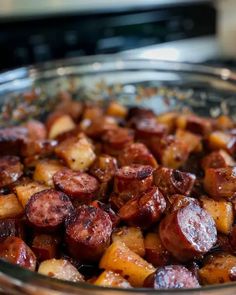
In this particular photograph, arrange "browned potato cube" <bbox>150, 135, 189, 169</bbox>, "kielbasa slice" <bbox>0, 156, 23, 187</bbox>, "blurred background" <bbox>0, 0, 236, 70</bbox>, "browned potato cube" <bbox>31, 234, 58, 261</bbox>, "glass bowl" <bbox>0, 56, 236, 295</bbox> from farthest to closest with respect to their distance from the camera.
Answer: "blurred background" <bbox>0, 0, 236, 70</bbox>
"glass bowl" <bbox>0, 56, 236, 295</bbox>
"browned potato cube" <bbox>150, 135, 189, 169</bbox>
"kielbasa slice" <bbox>0, 156, 23, 187</bbox>
"browned potato cube" <bbox>31, 234, 58, 261</bbox>

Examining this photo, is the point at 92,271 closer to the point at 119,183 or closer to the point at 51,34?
the point at 119,183

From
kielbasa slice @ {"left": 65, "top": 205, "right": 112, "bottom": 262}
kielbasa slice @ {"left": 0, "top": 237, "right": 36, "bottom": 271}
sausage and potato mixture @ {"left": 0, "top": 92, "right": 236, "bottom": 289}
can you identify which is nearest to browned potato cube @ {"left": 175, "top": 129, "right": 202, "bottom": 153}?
sausage and potato mixture @ {"left": 0, "top": 92, "right": 236, "bottom": 289}

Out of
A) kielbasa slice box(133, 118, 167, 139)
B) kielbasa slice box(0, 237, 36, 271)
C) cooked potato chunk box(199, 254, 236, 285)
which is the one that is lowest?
cooked potato chunk box(199, 254, 236, 285)

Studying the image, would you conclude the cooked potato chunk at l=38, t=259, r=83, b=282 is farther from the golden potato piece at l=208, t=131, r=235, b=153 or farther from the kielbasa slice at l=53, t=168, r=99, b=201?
the golden potato piece at l=208, t=131, r=235, b=153

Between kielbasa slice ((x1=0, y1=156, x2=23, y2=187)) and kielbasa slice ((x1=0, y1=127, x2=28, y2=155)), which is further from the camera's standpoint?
kielbasa slice ((x1=0, y1=127, x2=28, y2=155))

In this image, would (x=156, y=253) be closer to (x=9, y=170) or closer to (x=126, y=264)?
(x=126, y=264)

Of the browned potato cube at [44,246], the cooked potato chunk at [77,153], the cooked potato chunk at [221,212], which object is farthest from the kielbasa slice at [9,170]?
the cooked potato chunk at [221,212]

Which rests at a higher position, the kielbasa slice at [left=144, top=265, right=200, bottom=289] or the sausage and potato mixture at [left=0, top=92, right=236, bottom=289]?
the sausage and potato mixture at [left=0, top=92, right=236, bottom=289]
